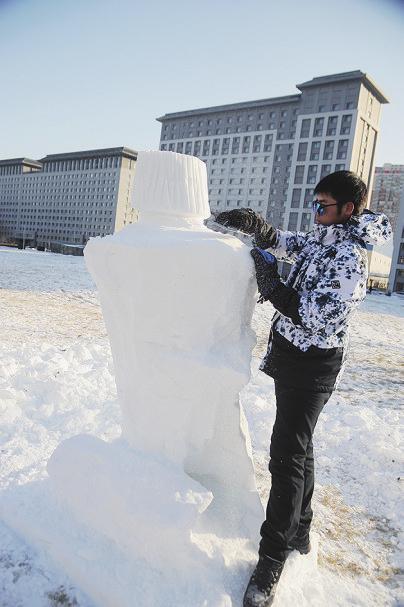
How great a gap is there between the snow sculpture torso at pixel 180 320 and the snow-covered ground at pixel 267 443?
65cm

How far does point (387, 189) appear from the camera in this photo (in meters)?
83.7

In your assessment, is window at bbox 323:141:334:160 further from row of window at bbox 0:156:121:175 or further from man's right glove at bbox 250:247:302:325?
man's right glove at bbox 250:247:302:325

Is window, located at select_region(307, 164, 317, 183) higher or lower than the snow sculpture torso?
higher

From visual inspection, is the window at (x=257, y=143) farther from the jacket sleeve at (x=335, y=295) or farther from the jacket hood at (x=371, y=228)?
the jacket sleeve at (x=335, y=295)

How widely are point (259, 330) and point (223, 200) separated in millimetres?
63358

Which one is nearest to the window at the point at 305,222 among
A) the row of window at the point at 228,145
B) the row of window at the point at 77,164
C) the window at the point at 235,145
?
the row of window at the point at 228,145

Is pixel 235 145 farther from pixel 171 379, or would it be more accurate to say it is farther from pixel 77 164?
pixel 171 379

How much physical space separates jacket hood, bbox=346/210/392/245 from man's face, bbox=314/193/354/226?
0.06 metres

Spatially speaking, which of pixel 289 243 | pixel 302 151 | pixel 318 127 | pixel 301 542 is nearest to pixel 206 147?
pixel 302 151

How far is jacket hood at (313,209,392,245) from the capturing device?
6.11ft

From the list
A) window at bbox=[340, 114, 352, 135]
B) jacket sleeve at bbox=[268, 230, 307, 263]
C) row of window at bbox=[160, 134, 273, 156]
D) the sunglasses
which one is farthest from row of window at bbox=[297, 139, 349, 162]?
the sunglasses

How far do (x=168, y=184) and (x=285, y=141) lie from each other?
66.8 m

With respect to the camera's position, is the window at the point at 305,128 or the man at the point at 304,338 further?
the window at the point at 305,128

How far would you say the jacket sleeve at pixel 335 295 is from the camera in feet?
5.69
